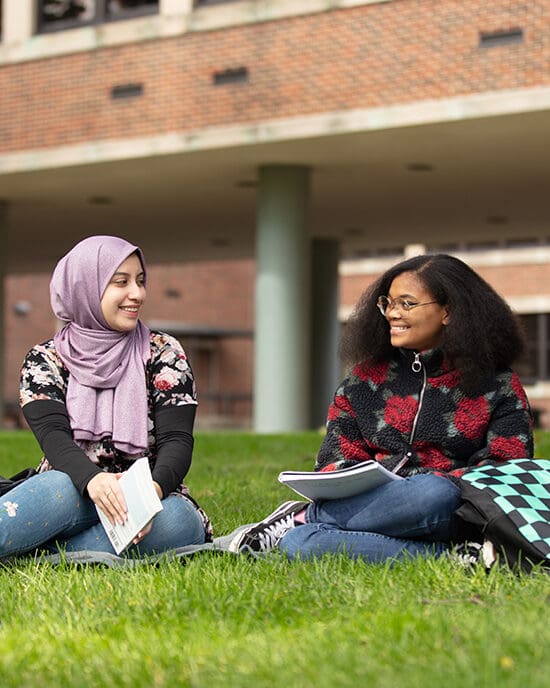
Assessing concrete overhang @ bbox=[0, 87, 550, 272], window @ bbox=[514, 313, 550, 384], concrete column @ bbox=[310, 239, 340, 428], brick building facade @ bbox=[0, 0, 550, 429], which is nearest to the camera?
brick building facade @ bbox=[0, 0, 550, 429]

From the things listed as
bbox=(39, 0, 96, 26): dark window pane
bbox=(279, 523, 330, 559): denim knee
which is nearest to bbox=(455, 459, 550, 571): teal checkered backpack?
bbox=(279, 523, 330, 559): denim knee

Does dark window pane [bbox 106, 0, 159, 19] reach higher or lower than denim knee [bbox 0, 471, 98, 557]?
higher

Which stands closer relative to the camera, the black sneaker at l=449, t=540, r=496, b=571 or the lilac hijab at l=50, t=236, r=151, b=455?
the black sneaker at l=449, t=540, r=496, b=571

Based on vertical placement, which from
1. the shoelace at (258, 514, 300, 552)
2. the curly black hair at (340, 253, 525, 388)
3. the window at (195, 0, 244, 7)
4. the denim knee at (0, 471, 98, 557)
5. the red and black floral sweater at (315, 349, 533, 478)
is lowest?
the shoelace at (258, 514, 300, 552)

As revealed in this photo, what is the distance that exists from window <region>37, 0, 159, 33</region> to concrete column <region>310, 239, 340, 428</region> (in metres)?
7.33

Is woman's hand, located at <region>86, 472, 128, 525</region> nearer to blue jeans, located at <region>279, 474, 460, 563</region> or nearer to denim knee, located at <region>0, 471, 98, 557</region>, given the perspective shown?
denim knee, located at <region>0, 471, 98, 557</region>

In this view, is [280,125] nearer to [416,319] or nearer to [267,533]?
[416,319]

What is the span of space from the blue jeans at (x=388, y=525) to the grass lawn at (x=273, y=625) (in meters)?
0.18

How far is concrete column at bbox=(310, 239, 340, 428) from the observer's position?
2214cm

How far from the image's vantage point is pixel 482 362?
477 cm

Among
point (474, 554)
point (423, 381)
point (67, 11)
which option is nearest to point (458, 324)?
point (423, 381)

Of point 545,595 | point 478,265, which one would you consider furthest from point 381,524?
point 478,265

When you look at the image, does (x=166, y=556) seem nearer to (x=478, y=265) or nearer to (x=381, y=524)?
(x=381, y=524)

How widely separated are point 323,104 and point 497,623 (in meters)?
11.7
